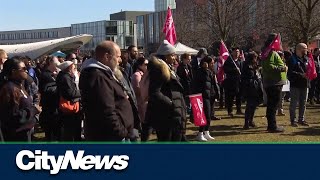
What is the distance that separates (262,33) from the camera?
40.0 metres

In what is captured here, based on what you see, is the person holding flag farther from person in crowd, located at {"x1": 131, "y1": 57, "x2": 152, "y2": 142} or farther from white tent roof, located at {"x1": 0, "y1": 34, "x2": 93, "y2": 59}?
white tent roof, located at {"x1": 0, "y1": 34, "x2": 93, "y2": 59}

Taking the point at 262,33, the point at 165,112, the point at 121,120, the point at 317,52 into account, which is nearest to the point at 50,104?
the point at 165,112

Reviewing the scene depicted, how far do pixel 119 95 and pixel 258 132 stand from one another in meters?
6.43

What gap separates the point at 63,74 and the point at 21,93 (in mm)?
1643

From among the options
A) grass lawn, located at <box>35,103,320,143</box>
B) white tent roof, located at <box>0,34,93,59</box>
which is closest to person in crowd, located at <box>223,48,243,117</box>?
grass lawn, located at <box>35,103,320,143</box>

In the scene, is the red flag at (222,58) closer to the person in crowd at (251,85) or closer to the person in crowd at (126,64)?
the person in crowd at (251,85)

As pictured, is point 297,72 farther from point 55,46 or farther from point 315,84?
point 55,46

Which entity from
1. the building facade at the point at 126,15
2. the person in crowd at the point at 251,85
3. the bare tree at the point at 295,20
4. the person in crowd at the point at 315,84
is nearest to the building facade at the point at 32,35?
the building facade at the point at 126,15

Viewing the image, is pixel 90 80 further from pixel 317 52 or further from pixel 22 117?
pixel 317 52

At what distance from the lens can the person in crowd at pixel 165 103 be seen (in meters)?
5.99

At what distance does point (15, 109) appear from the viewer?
5824mm

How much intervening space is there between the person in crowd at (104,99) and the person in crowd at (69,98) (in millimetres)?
2824

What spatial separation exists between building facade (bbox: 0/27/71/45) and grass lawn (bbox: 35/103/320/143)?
130m

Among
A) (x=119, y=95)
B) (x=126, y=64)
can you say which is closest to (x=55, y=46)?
(x=126, y=64)
